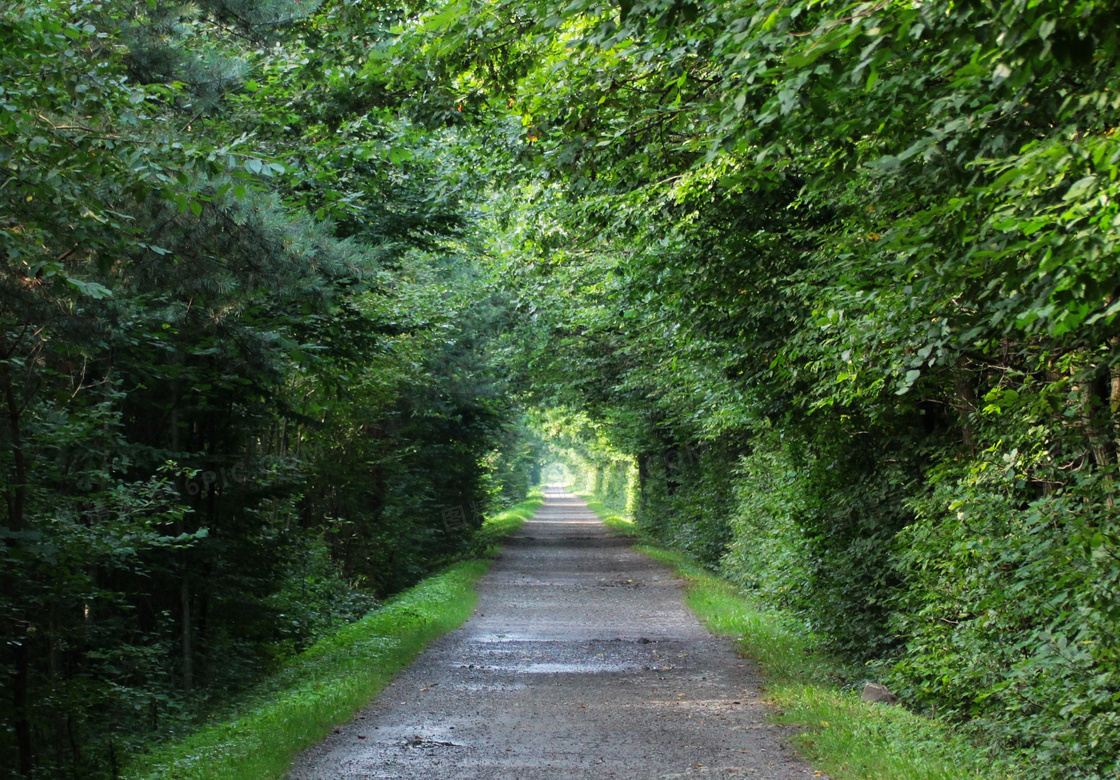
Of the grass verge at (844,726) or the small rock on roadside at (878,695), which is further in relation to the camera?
the small rock on roadside at (878,695)

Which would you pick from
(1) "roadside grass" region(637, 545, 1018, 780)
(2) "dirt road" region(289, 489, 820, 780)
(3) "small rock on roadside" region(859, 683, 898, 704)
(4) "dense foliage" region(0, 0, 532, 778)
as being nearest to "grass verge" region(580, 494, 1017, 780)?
(1) "roadside grass" region(637, 545, 1018, 780)

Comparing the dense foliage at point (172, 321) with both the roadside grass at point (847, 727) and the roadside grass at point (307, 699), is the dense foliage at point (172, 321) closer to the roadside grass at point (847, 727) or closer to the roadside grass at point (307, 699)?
the roadside grass at point (307, 699)

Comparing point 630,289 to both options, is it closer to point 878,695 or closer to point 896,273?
point 878,695

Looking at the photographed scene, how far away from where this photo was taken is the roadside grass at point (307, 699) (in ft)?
21.5

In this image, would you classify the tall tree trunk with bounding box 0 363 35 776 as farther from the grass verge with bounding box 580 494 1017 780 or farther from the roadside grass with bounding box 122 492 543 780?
the grass verge with bounding box 580 494 1017 780

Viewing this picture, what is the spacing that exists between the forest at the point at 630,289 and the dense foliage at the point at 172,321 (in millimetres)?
46

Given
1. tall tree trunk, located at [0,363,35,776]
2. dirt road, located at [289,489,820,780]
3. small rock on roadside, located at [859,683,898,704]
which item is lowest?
dirt road, located at [289,489,820,780]

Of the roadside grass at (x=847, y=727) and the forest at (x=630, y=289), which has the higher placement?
the forest at (x=630, y=289)

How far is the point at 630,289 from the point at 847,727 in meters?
5.81

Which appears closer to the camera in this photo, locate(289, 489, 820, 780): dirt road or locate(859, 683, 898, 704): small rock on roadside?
locate(289, 489, 820, 780): dirt road

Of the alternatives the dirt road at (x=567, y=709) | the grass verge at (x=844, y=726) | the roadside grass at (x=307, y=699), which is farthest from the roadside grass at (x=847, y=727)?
the roadside grass at (x=307, y=699)

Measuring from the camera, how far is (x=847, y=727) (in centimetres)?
735

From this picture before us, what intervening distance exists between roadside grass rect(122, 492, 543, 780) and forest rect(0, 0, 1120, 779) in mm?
520

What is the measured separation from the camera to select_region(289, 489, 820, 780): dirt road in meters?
6.89
